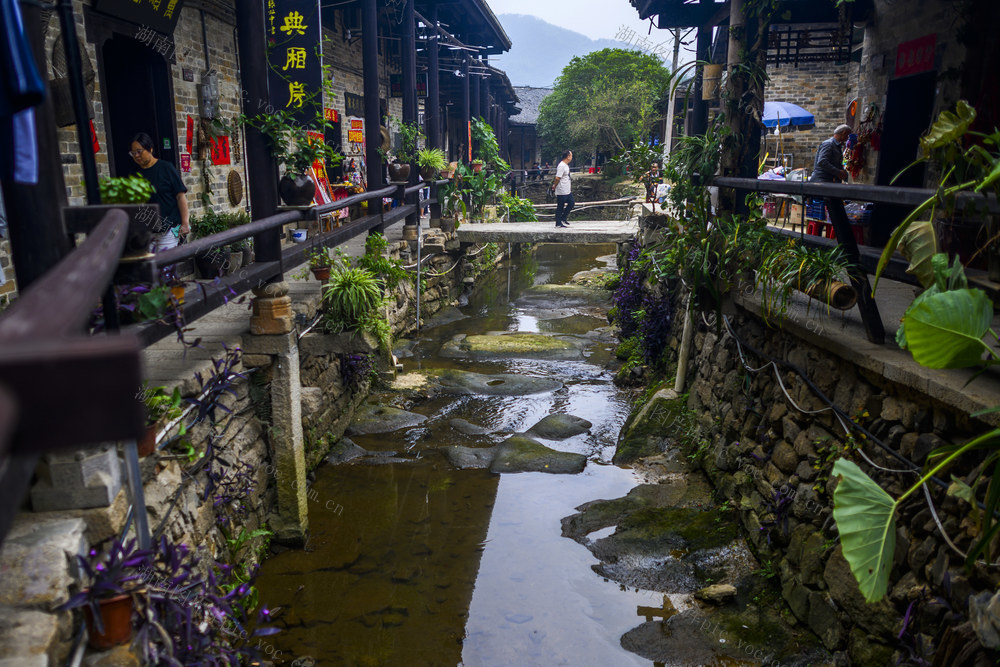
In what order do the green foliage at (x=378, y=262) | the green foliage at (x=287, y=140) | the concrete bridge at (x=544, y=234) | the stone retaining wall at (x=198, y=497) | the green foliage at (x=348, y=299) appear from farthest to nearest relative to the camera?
the concrete bridge at (x=544, y=234)
the green foliage at (x=378, y=262)
the green foliage at (x=348, y=299)
the green foliage at (x=287, y=140)
the stone retaining wall at (x=198, y=497)

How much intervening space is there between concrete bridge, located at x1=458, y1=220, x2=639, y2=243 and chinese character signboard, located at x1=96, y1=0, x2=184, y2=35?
6740 millimetres

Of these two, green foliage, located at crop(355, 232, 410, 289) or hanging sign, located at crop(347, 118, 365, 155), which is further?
hanging sign, located at crop(347, 118, 365, 155)

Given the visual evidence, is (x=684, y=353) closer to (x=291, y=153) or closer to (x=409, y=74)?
(x=291, y=153)

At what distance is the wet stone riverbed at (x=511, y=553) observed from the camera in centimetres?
446

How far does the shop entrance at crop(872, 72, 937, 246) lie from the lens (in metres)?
7.92

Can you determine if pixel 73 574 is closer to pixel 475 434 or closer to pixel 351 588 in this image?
pixel 351 588

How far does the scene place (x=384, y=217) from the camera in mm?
9328

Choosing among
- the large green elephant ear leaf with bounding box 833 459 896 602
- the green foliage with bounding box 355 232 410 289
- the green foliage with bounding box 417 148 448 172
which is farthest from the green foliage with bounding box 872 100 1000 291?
the green foliage with bounding box 417 148 448 172

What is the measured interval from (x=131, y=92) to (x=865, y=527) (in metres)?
8.25

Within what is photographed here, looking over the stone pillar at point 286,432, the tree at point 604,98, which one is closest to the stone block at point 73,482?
the stone pillar at point 286,432

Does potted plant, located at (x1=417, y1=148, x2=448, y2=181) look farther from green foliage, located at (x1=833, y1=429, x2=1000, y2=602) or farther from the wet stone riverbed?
green foliage, located at (x1=833, y1=429, x2=1000, y2=602)

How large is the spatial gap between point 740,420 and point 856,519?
320cm

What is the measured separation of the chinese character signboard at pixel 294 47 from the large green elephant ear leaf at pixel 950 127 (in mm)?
6651

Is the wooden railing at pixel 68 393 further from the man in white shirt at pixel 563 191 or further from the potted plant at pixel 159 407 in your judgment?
the man in white shirt at pixel 563 191
